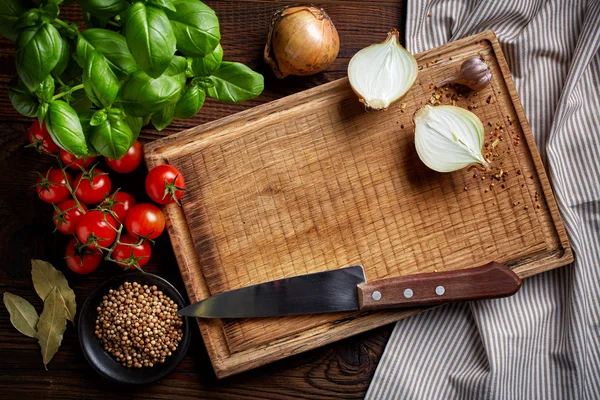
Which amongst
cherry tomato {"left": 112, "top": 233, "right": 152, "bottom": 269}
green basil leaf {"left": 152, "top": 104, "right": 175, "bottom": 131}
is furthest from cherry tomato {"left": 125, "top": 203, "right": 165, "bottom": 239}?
green basil leaf {"left": 152, "top": 104, "right": 175, "bottom": 131}

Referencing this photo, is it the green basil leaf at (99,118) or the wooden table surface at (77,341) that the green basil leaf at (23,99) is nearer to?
the green basil leaf at (99,118)

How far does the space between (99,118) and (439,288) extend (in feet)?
2.46

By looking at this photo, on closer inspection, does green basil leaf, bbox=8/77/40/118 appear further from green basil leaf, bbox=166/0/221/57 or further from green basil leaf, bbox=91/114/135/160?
green basil leaf, bbox=166/0/221/57

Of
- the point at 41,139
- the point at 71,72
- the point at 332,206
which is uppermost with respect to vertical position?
the point at 71,72

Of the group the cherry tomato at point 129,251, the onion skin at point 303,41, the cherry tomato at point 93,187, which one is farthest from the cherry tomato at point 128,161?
the onion skin at point 303,41

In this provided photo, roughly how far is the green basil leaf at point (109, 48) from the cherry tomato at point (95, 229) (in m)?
0.41

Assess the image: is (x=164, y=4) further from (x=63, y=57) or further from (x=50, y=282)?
(x=50, y=282)

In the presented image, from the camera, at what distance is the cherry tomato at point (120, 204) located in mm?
1222

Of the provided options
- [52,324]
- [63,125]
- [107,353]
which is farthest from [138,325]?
[63,125]

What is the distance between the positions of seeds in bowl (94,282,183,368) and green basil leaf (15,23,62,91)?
61cm

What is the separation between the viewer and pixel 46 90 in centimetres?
84

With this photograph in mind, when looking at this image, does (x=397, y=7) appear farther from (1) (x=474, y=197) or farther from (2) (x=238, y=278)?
(2) (x=238, y=278)

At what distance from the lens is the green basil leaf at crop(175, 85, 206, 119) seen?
1016mm

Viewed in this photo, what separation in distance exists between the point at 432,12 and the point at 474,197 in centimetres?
45
